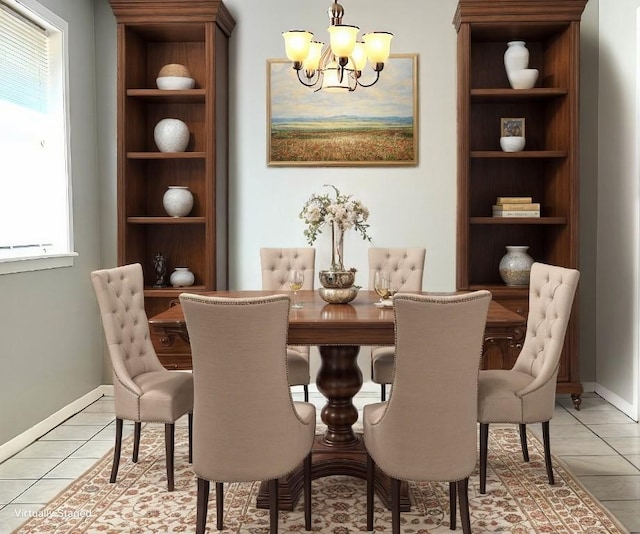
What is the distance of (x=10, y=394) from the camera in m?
3.76

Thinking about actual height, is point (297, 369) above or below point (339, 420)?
above

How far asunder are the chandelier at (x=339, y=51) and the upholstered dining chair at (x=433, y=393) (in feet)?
4.31

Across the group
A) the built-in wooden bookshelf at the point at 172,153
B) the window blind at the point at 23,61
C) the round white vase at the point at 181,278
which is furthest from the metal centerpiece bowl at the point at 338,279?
the window blind at the point at 23,61

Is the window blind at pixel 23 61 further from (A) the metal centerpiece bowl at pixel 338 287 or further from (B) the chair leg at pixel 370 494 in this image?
(B) the chair leg at pixel 370 494

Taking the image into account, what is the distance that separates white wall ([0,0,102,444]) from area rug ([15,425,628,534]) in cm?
70

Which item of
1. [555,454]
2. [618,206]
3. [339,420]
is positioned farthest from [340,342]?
[618,206]

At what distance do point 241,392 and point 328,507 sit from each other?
2.91ft

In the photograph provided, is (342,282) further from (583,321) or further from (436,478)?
(583,321)

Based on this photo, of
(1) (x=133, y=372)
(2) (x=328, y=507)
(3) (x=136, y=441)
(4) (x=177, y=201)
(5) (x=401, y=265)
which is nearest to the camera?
(2) (x=328, y=507)

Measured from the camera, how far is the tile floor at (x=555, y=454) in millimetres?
3109

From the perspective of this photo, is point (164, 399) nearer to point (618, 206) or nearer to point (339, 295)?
point (339, 295)

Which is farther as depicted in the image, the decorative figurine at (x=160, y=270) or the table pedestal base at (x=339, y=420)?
the decorative figurine at (x=160, y=270)

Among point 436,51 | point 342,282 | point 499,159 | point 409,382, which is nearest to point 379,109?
point 436,51

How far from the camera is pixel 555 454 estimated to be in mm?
3758
